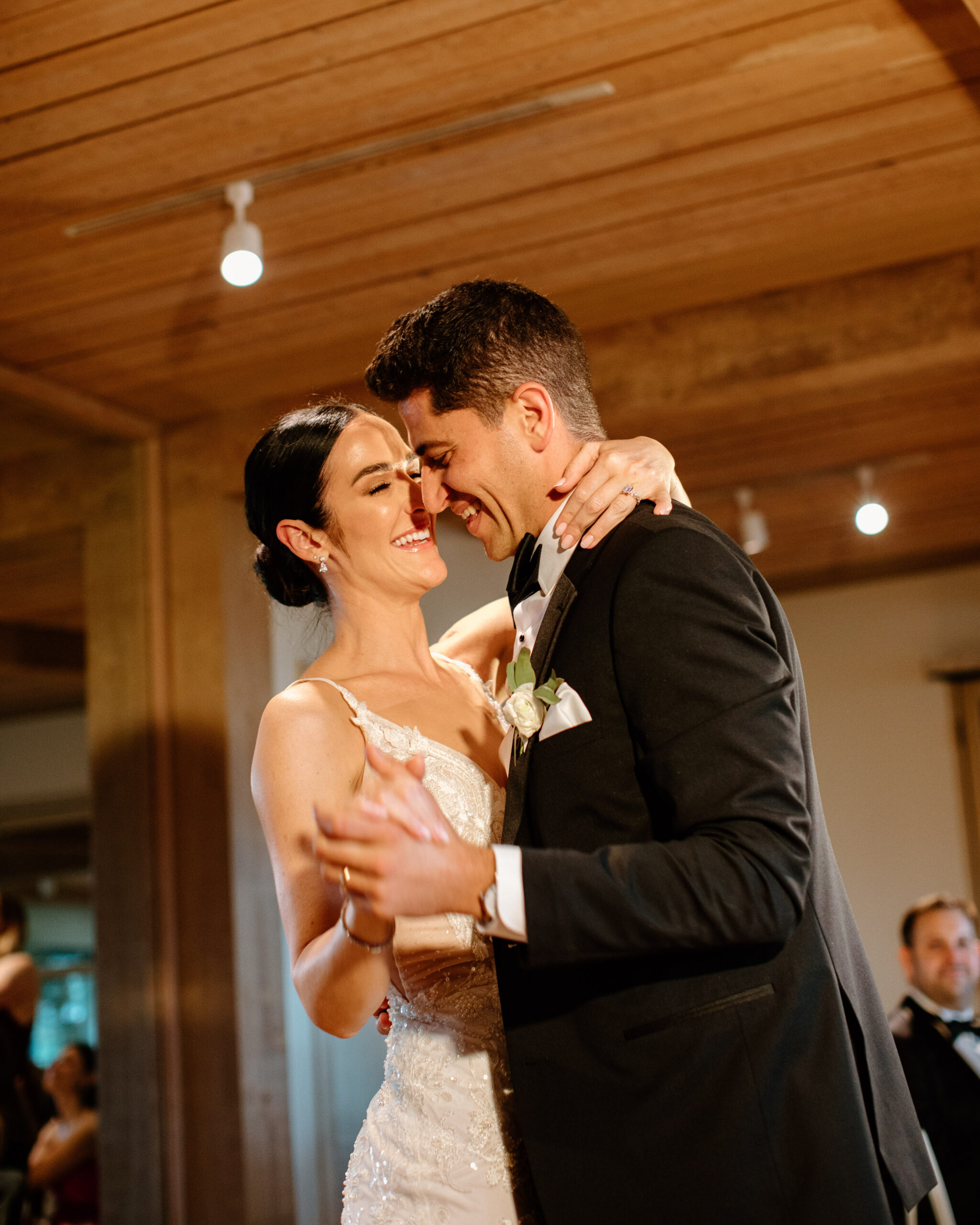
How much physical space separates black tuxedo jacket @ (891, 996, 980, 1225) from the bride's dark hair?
300cm

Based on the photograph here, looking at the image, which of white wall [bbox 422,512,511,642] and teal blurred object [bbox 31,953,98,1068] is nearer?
white wall [bbox 422,512,511,642]

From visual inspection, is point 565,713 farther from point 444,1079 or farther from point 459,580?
point 459,580

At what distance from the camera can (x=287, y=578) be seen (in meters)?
2.50

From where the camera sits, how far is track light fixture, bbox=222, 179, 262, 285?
3385mm

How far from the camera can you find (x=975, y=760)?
7676 mm

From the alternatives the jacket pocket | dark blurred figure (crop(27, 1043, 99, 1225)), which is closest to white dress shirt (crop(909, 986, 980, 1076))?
dark blurred figure (crop(27, 1043, 99, 1225))

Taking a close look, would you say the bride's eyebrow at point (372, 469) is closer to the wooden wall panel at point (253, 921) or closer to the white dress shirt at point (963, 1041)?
the wooden wall panel at point (253, 921)

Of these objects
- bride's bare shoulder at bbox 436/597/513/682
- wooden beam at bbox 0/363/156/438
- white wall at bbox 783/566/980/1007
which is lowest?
bride's bare shoulder at bbox 436/597/513/682

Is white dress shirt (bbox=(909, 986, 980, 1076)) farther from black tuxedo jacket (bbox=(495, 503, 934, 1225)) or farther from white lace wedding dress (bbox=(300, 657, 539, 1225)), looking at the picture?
black tuxedo jacket (bbox=(495, 503, 934, 1225))

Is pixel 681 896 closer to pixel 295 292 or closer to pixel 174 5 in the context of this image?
pixel 174 5

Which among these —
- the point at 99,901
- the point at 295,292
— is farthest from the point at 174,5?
the point at 99,901

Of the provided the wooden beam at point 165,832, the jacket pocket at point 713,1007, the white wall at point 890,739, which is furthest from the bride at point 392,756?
the white wall at point 890,739

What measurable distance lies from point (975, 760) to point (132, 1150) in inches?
202

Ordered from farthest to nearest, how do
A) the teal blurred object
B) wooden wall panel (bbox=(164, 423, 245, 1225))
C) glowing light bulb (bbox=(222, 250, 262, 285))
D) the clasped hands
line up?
the teal blurred object < wooden wall panel (bbox=(164, 423, 245, 1225)) < glowing light bulb (bbox=(222, 250, 262, 285)) < the clasped hands
